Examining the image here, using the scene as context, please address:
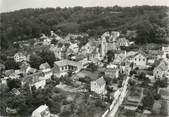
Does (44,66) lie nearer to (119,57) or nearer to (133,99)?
(119,57)

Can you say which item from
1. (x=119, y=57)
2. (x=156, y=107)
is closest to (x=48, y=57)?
(x=119, y=57)

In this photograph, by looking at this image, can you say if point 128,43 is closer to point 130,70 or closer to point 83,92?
point 130,70

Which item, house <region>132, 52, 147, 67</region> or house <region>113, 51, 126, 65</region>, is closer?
house <region>132, 52, 147, 67</region>

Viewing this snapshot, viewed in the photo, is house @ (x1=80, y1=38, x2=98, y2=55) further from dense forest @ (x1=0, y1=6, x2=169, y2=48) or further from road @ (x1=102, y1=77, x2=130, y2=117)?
road @ (x1=102, y1=77, x2=130, y2=117)

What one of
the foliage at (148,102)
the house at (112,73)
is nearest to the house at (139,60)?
the house at (112,73)

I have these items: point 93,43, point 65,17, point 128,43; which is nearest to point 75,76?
point 93,43

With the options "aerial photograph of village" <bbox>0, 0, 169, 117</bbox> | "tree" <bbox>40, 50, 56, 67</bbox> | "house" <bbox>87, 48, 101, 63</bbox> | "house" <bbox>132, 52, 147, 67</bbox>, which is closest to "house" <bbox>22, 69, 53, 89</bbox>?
"aerial photograph of village" <bbox>0, 0, 169, 117</bbox>
